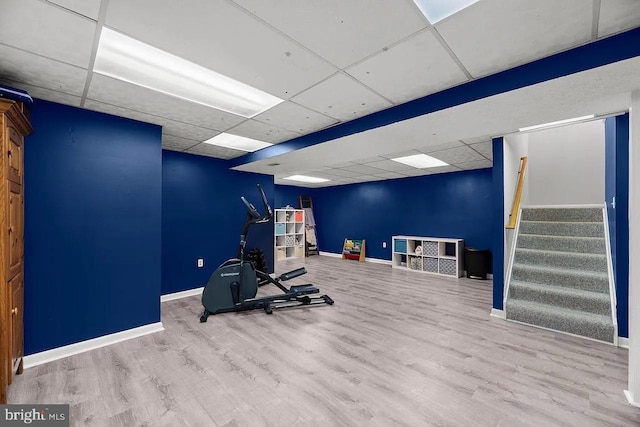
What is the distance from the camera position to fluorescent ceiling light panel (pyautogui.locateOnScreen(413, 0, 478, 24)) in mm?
1434

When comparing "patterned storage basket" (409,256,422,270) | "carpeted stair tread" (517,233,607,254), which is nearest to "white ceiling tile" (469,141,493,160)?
"carpeted stair tread" (517,233,607,254)

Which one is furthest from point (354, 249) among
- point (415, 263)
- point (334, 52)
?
point (334, 52)

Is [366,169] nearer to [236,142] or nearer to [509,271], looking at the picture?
[236,142]

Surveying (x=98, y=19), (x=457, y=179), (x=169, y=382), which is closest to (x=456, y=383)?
(x=169, y=382)

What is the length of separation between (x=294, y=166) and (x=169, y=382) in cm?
371

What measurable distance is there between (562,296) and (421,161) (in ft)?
10.1

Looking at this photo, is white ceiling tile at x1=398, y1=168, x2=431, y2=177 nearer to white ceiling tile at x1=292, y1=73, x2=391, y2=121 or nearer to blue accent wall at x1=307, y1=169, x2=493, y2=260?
blue accent wall at x1=307, y1=169, x2=493, y2=260

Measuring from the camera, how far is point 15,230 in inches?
82.5

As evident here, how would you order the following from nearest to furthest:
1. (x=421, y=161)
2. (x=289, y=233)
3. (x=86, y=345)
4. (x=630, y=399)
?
1. (x=630, y=399)
2. (x=86, y=345)
3. (x=421, y=161)
4. (x=289, y=233)

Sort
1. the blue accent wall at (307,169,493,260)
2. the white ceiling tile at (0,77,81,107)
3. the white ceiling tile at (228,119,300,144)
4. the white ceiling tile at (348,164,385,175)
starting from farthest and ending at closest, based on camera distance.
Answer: the blue accent wall at (307,169,493,260) < the white ceiling tile at (348,164,385,175) < the white ceiling tile at (228,119,300,144) < the white ceiling tile at (0,77,81,107)

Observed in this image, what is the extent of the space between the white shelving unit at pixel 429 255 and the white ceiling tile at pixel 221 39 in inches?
213

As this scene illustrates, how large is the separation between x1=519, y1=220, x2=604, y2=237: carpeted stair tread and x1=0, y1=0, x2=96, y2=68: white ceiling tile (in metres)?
5.61

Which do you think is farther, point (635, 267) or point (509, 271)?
point (509, 271)

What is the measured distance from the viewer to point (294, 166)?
5023 millimetres
